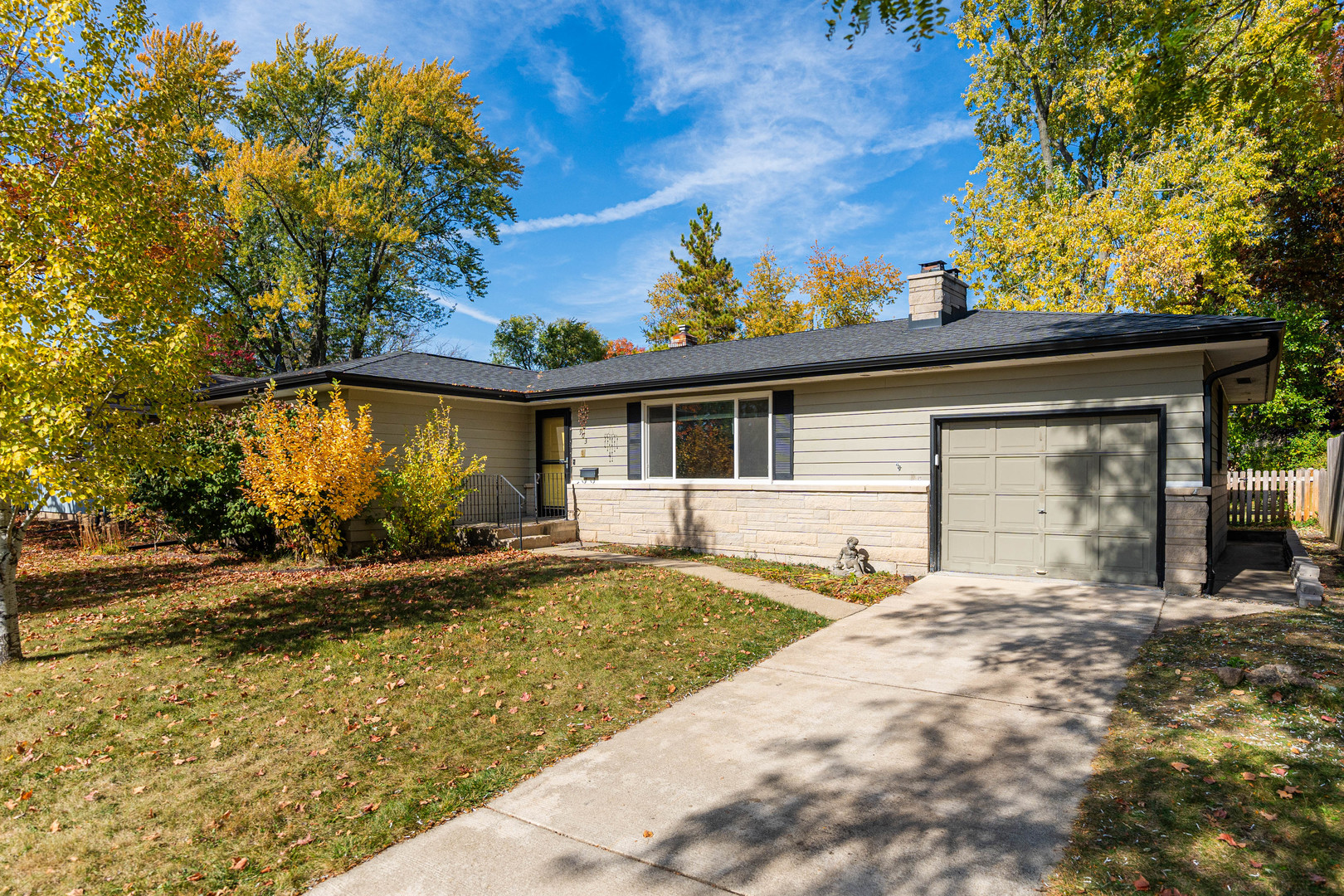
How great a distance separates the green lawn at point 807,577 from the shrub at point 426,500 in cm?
306

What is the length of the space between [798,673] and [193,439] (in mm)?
10495

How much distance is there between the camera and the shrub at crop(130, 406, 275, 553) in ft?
35.0

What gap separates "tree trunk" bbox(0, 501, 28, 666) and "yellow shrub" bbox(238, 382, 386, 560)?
367cm

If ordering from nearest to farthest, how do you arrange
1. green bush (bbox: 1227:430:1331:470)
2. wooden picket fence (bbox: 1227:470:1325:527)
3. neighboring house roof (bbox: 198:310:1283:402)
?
1. neighboring house roof (bbox: 198:310:1283:402)
2. wooden picket fence (bbox: 1227:470:1325:527)
3. green bush (bbox: 1227:430:1331:470)

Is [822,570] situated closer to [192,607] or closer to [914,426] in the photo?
[914,426]

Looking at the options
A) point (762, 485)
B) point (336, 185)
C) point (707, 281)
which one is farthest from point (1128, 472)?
point (707, 281)

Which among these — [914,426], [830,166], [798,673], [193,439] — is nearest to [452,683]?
[798,673]

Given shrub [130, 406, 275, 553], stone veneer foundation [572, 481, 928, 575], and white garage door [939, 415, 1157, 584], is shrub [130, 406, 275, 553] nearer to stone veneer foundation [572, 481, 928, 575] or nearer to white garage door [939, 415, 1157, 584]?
stone veneer foundation [572, 481, 928, 575]

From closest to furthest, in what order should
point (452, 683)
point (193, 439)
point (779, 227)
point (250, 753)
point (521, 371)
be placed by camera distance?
point (250, 753)
point (452, 683)
point (193, 439)
point (521, 371)
point (779, 227)

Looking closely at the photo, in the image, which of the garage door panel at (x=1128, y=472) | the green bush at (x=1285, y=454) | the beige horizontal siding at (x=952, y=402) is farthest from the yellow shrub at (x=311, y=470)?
the green bush at (x=1285, y=454)

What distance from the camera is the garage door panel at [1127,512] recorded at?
8.25 metres

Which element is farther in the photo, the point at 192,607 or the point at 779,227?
the point at 779,227

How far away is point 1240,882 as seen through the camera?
2.77 meters

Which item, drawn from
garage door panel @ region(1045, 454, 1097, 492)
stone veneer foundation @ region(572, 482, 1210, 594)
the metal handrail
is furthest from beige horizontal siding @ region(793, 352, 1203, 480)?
the metal handrail
